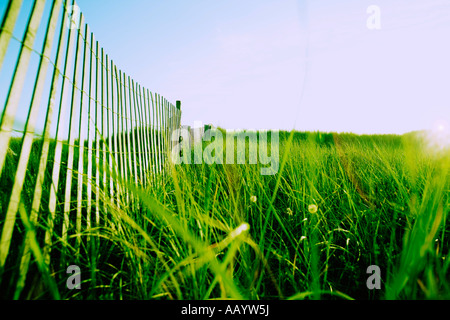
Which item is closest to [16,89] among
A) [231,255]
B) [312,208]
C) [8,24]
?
[8,24]

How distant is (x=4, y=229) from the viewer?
0.96m

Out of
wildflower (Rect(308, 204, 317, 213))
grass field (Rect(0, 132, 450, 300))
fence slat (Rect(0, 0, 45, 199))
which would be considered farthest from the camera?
wildflower (Rect(308, 204, 317, 213))

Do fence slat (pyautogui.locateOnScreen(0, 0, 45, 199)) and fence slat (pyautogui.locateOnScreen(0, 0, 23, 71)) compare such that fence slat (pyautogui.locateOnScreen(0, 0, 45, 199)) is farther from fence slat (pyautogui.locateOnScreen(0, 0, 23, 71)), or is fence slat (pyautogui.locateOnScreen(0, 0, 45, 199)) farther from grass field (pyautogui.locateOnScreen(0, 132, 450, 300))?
grass field (pyautogui.locateOnScreen(0, 132, 450, 300))

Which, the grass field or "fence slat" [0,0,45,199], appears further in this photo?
"fence slat" [0,0,45,199]

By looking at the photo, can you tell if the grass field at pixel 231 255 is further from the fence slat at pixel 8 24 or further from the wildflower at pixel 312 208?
the fence slat at pixel 8 24

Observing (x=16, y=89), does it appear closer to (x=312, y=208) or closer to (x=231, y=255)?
(x=231, y=255)

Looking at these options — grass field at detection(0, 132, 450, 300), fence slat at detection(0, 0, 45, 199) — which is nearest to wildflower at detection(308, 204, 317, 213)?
grass field at detection(0, 132, 450, 300)

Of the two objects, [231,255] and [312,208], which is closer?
[231,255]

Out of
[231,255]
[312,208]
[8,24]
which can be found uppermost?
[8,24]

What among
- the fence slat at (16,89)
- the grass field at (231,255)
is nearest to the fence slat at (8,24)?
the fence slat at (16,89)
